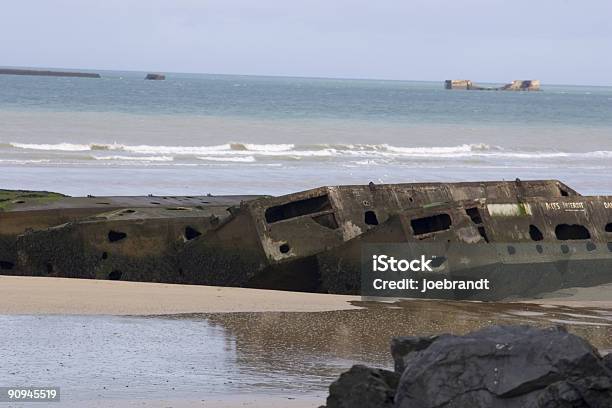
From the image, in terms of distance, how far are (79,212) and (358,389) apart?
327 inches

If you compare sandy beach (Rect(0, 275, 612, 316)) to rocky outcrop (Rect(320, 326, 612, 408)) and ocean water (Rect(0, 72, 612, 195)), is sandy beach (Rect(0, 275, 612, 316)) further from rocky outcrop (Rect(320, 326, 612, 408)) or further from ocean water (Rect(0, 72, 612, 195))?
ocean water (Rect(0, 72, 612, 195))

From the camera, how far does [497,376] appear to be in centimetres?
570

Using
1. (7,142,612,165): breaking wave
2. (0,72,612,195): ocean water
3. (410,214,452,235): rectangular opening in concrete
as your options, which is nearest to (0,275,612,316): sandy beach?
(410,214,452,235): rectangular opening in concrete

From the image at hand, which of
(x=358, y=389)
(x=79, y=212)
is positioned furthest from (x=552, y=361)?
(x=79, y=212)

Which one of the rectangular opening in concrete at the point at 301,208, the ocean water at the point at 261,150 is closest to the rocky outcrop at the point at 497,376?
the rectangular opening in concrete at the point at 301,208

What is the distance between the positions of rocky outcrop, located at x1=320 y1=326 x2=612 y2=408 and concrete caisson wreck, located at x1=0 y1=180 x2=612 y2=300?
19.8 ft

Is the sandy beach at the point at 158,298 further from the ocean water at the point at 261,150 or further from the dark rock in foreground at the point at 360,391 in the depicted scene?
the ocean water at the point at 261,150

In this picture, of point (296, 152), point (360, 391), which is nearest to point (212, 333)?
point (360, 391)

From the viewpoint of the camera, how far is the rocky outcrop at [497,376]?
5406 mm

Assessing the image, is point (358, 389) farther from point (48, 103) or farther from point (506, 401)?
point (48, 103)

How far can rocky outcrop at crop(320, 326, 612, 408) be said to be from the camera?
17.7 ft

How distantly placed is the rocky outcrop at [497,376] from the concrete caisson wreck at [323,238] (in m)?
6.04

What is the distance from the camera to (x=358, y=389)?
601cm

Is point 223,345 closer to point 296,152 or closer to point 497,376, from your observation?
point 497,376
